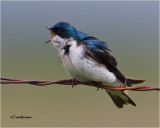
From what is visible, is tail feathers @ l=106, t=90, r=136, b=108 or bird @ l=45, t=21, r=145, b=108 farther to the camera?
tail feathers @ l=106, t=90, r=136, b=108

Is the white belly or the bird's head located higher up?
the bird's head

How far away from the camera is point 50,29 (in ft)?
13.3

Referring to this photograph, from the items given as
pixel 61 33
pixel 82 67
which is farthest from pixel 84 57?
pixel 61 33

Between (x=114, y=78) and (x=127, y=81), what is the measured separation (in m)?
0.24

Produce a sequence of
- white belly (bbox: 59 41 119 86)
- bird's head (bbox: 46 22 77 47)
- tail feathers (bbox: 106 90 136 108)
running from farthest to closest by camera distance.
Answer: tail feathers (bbox: 106 90 136 108) → bird's head (bbox: 46 22 77 47) → white belly (bbox: 59 41 119 86)

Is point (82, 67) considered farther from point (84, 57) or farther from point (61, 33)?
point (61, 33)

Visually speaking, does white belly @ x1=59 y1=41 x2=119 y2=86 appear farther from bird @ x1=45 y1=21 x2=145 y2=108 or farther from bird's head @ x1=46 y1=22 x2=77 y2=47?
bird's head @ x1=46 y1=22 x2=77 y2=47

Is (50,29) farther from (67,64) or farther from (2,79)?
(2,79)

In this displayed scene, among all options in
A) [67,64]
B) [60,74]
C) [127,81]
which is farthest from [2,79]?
[60,74]

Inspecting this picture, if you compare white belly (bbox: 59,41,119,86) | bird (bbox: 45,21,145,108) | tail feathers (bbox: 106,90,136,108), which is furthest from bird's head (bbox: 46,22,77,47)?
tail feathers (bbox: 106,90,136,108)

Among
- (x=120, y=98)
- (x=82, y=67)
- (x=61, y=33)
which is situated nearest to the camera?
(x=82, y=67)

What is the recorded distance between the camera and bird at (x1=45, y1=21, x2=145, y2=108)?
3.79m

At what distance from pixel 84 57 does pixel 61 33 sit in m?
0.45

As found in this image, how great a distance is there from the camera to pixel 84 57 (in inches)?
149
